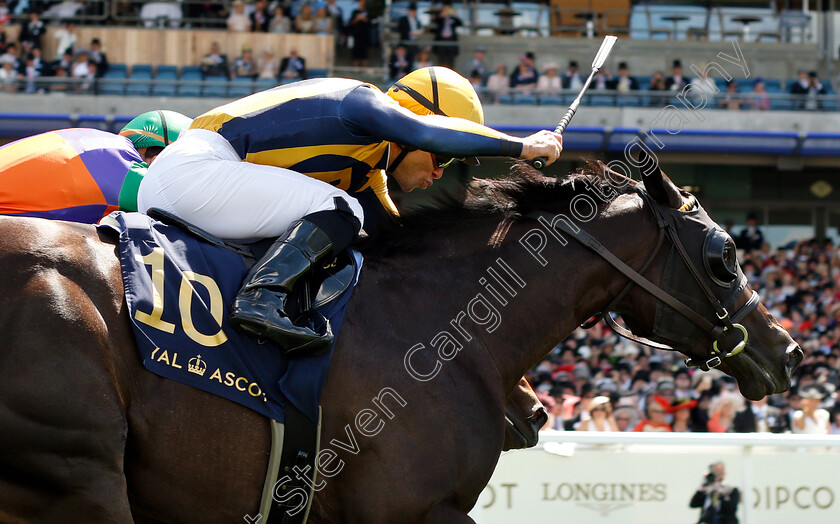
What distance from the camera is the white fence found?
17.5 feet

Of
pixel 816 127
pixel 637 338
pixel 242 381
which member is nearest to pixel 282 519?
pixel 242 381

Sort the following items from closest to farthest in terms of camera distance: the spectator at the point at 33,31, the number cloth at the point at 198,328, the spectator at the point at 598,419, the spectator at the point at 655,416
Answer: the number cloth at the point at 198,328 → the spectator at the point at 598,419 → the spectator at the point at 655,416 → the spectator at the point at 33,31

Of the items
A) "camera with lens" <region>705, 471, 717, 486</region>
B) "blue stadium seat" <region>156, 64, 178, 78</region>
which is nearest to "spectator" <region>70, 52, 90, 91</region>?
"blue stadium seat" <region>156, 64, 178, 78</region>

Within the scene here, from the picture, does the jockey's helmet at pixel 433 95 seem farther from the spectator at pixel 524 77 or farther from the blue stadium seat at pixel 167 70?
the blue stadium seat at pixel 167 70

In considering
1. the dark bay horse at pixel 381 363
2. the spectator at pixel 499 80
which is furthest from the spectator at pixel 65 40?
→ the dark bay horse at pixel 381 363

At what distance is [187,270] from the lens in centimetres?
279

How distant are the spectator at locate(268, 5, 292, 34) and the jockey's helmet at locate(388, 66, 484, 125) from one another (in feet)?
40.3

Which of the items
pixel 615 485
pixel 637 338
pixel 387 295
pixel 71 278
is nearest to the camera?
pixel 71 278

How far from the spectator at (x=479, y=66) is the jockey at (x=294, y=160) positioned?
1228 centimetres

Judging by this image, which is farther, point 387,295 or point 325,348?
point 387,295

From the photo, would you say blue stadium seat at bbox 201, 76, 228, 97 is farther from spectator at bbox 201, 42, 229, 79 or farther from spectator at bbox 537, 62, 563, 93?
spectator at bbox 537, 62, 563, 93

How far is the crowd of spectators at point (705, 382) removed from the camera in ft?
25.2

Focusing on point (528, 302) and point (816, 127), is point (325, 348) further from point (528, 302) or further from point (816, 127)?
point (816, 127)

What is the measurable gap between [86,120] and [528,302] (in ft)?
38.6
